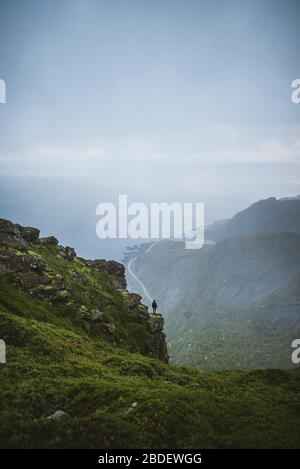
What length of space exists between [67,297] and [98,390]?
24265 millimetres

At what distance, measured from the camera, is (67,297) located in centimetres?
4500

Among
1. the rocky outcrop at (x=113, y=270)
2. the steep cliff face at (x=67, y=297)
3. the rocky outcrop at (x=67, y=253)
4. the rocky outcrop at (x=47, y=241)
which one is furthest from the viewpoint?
the rocky outcrop at (x=113, y=270)

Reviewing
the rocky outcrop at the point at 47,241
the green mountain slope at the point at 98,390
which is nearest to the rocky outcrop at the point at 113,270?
the rocky outcrop at the point at 47,241

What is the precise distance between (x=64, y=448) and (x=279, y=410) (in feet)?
54.9

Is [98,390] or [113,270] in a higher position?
[113,270]

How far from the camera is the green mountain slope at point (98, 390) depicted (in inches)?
715

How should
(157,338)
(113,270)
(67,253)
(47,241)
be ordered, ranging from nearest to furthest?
(157,338) → (67,253) → (47,241) → (113,270)

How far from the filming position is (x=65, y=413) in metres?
19.3

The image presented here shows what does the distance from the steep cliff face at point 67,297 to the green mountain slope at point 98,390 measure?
0.18m
